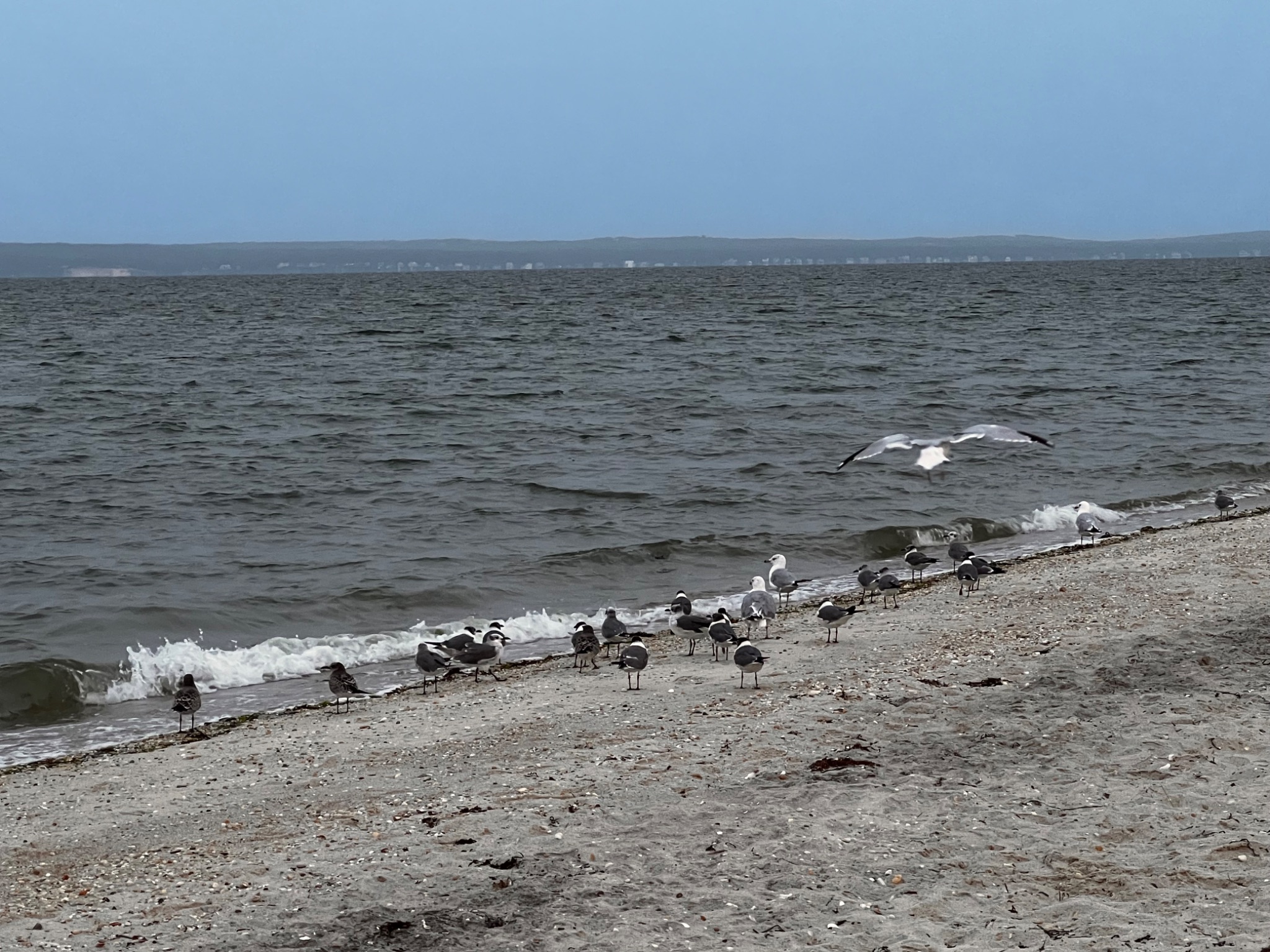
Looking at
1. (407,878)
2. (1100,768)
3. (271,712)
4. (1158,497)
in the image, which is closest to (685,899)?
(407,878)

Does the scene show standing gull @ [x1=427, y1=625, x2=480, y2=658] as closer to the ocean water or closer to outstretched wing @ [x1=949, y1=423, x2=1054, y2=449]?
the ocean water

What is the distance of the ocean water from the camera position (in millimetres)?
14250

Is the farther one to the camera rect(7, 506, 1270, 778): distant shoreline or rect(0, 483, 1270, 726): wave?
rect(0, 483, 1270, 726): wave

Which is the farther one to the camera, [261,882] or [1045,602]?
[1045,602]

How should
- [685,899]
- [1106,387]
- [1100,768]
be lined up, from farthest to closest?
[1106,387] < [1100,768] < [685,899]

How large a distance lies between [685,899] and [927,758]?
2290 mm

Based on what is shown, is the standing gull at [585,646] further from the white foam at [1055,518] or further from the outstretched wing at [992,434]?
the white foam at [1055,518]

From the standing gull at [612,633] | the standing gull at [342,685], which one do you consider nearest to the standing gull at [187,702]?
the standing gull at [342,685]

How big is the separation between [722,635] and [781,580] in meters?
3.39

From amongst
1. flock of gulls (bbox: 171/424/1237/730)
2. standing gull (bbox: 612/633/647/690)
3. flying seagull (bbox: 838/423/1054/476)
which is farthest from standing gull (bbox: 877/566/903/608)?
flying seagull (bbox: 838/423/1054/476)

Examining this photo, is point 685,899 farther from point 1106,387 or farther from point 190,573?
point 1106,387

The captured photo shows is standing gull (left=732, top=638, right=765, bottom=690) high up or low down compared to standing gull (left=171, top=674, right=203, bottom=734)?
up

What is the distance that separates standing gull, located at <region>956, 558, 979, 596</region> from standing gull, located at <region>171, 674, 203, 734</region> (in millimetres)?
7268

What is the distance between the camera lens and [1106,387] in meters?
34.8
